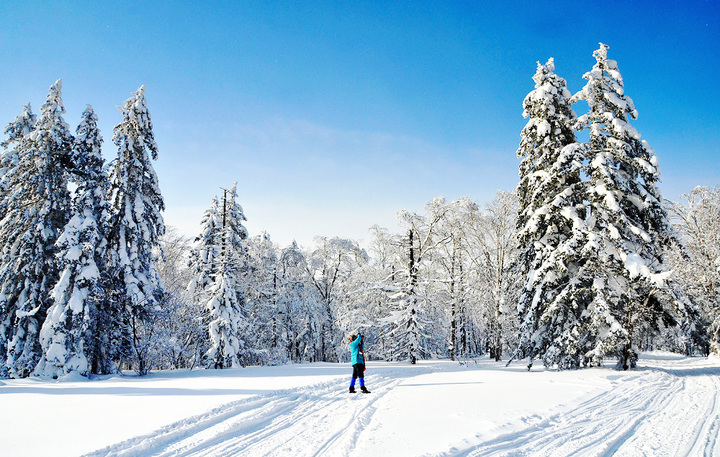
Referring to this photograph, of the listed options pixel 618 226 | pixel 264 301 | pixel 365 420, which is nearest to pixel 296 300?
pixel 264 301

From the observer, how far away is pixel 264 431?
6582 mm

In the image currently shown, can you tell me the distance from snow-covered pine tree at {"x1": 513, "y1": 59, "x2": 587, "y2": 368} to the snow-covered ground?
444 centimetres

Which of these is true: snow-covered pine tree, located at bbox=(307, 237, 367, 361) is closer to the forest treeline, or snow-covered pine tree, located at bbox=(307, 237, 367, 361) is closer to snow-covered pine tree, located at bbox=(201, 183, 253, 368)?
snow-covered pine tree, located at bbox=(201, 183, 253, 368)

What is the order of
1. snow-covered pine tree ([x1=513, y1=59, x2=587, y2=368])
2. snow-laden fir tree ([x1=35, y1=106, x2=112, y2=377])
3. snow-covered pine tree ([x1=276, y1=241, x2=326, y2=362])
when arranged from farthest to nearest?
1. snow-covered pine tree ([x1=276, y1=241, x2=326, y2=362])
2. snow-covered pine tree ([x1=513, y1=59, x2=587, y2=368])
3. snow-laden fir tree ([x1=35, y1=106, x2=112, y2=377])

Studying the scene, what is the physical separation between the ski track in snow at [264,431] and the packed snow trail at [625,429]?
2.08 m

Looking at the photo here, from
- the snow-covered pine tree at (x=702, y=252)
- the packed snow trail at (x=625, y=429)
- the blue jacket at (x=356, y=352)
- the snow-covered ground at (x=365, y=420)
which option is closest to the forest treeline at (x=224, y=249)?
the snow-covered ground at (x=365, y=420)

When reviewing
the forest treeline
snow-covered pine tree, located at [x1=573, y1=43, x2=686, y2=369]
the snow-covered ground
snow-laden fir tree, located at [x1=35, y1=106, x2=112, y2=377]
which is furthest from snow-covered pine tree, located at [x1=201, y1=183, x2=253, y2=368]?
snow-covered pine tree, located at [x1=573, y1=43, x2=686, y2=369]

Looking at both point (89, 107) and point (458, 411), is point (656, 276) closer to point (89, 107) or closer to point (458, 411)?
point (458, 411)

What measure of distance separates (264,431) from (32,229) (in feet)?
52.9

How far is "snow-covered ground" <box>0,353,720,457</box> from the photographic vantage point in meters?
5.68

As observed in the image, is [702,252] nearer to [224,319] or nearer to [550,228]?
[550,228]

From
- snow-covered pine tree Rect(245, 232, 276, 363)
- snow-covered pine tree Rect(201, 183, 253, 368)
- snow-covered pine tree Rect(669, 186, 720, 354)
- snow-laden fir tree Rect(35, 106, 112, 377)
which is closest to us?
snow-laden fir tree Rect(35, 106, 112, 377)

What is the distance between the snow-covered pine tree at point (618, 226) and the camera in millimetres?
14562

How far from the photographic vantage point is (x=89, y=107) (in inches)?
684
